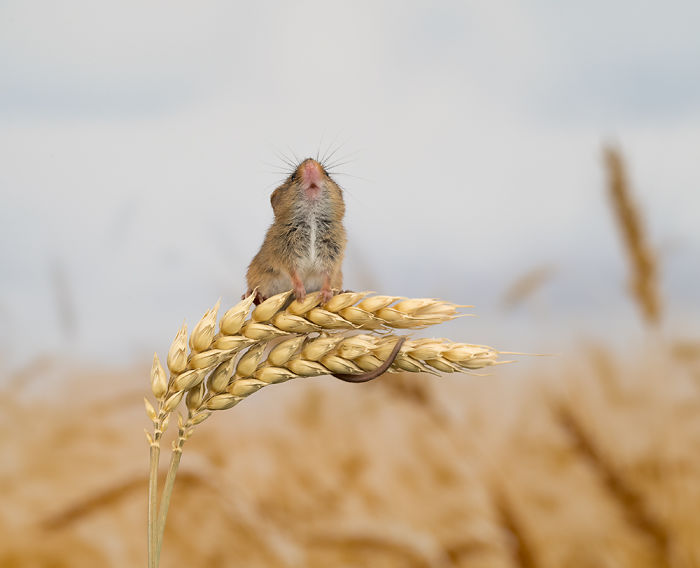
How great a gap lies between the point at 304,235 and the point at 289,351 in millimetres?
323

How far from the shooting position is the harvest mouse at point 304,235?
3.92 feet

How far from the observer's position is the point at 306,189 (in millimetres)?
1191

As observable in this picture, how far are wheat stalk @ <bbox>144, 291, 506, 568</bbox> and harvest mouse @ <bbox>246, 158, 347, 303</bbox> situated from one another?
0.22 metres

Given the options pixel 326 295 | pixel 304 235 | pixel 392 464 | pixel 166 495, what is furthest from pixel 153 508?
pixel 392 464

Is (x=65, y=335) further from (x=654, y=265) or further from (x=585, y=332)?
(x=654, y=265)

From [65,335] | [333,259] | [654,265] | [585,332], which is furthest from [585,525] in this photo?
[65,335]

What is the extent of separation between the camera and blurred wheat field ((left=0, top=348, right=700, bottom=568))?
2930 millimetres

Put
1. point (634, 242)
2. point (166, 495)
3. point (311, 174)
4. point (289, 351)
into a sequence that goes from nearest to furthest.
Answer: point (166, 495) < point (289, 351) < point (311, 174) < point (634, 242)

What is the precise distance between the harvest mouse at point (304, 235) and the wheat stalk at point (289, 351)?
219 mm

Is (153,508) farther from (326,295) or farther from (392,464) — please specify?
(392,464)

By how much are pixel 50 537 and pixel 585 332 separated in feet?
9.69

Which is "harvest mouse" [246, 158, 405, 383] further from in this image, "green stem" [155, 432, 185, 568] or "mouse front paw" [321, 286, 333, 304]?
"green stem" [155, 432, 185, 568]

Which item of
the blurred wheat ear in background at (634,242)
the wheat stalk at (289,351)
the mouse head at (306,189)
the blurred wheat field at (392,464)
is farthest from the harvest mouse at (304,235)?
the blurred wheat ear in background at (634,242)

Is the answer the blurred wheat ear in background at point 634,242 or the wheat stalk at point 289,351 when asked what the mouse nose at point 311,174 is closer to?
the wheat stalk at point 289,351
